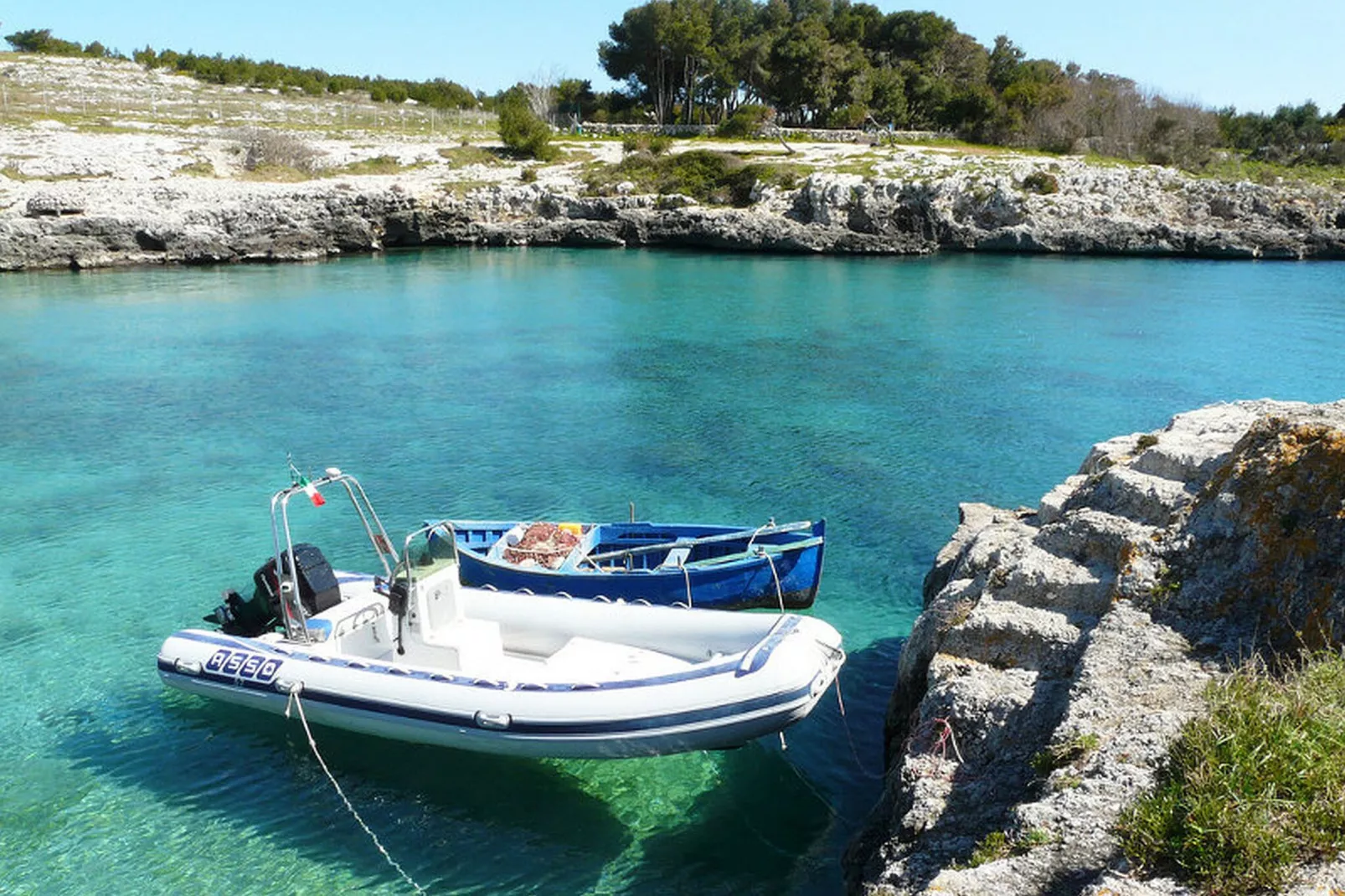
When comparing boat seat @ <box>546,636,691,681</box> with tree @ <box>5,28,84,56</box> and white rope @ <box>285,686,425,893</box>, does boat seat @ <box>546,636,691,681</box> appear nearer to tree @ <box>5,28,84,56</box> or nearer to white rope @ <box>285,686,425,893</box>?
white rope @ <box>285,686,425,893</box>

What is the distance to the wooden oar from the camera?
1293cm

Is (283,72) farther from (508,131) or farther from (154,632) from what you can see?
(154,632)

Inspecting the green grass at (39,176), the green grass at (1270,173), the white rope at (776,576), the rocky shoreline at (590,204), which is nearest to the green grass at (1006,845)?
the white rope at (776,576)

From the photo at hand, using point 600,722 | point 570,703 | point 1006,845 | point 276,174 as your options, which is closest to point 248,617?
point 570,703

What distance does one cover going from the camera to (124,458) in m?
19.6

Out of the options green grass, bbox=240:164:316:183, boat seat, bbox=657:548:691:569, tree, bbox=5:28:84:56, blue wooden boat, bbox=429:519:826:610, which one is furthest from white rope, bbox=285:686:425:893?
tree, bbox=5:28:84:56

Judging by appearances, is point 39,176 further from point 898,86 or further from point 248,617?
point 898,86

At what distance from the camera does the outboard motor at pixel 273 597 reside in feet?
34.8

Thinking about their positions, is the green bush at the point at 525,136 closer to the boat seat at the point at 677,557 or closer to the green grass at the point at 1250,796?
the boat seat at the point at 677,557

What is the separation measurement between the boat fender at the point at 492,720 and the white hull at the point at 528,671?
0.04 feet

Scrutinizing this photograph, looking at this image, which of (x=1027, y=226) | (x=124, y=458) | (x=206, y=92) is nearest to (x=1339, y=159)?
(x=1027, y=226)

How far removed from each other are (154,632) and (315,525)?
4078 millimetres

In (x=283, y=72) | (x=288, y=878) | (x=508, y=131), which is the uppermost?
(x=283, y=72)

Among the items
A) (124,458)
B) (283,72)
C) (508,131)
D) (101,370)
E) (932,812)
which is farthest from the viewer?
(283,72)
